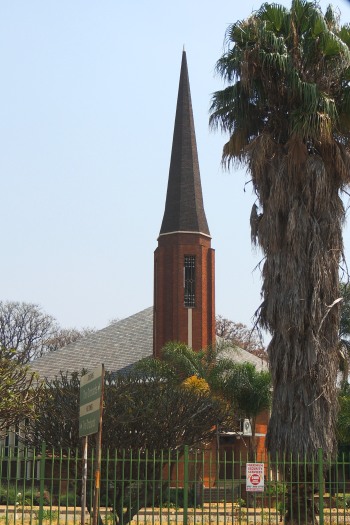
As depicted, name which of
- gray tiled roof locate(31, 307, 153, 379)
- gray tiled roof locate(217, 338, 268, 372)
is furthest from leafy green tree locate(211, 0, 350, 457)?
gray tiled roof locate(31, 307, 153, 379)

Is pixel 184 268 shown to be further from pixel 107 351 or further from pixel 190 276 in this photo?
pixel 107 351

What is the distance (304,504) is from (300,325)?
155 inches

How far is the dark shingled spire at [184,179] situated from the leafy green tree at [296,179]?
22.0 meters

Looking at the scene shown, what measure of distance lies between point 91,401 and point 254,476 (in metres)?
4.87

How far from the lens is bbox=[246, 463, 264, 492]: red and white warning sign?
16578 millimetres

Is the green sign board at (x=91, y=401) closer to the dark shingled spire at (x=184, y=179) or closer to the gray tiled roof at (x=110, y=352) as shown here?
the gray tiled roof at (x=110, y=352)

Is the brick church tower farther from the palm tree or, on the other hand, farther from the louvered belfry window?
the palm tree

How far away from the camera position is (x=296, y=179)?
20812 millimetres

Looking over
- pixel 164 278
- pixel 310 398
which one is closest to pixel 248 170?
pixel 310 398

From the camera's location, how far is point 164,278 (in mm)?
43875

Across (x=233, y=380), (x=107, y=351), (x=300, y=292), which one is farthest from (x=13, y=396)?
(x=107, y=351)

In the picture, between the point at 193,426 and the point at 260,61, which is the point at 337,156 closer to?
the point at 260,61

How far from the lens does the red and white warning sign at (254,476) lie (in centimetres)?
1658

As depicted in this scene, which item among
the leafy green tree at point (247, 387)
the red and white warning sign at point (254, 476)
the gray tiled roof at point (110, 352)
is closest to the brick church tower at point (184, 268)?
the gray tiled roof at point (110, 352)
